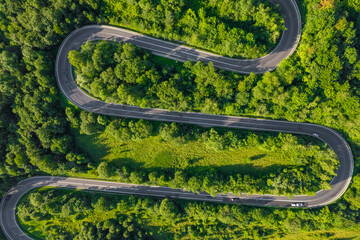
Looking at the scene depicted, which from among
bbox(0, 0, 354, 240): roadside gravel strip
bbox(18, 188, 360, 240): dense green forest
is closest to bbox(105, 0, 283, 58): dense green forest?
bbox(0, 0, 354, 240): roadside gravel strip

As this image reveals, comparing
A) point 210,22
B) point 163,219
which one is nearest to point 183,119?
point 210,22

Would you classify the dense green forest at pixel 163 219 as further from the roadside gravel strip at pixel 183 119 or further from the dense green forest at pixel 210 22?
the dense green forest at pixel 210 22

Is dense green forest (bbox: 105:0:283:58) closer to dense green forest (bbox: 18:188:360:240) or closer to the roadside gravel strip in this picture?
the roadside gravel strip

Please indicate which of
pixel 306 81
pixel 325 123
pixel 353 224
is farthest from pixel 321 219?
pixel 306 81

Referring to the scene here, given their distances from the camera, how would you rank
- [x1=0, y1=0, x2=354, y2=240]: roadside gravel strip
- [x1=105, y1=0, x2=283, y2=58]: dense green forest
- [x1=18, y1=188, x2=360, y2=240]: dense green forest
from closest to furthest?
[x1=105, y1=0, x2=283, y2=58]: dense green forest, [x1=0, y1=0, x2=354, y2=240]: roadside gravel strip, [x1=18, y1=188, x2=360, y2=240]: dense green forest

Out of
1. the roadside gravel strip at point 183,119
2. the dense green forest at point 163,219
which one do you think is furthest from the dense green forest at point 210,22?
the dense green forest at point 163,219
